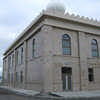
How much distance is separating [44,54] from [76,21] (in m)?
7.06

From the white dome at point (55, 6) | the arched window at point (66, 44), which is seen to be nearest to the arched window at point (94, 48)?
the arched window at point (66, 44)

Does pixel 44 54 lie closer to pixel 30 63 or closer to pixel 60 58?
pixel 60 58

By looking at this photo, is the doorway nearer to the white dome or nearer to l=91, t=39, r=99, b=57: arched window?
l=91, t=39, r=99, b=57: arched window

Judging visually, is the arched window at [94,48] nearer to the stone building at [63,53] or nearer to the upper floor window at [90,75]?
the stone building at [63,53]

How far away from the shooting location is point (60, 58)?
21.2 metres

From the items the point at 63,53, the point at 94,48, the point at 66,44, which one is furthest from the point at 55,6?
the point at 94,48

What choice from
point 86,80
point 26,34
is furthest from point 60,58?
point 26,34

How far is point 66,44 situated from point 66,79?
4961 millimetres

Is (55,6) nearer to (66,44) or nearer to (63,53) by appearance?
(66,44)

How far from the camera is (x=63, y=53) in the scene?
2192 centimetres

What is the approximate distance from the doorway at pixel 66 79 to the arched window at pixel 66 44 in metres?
2.41

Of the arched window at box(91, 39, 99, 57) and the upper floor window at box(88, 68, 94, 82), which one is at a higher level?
the arched window at box(91, 39, 99, 57)

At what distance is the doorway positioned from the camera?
21.0 meters

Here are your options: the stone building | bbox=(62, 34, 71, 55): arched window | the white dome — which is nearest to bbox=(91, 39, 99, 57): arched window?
the stone building
